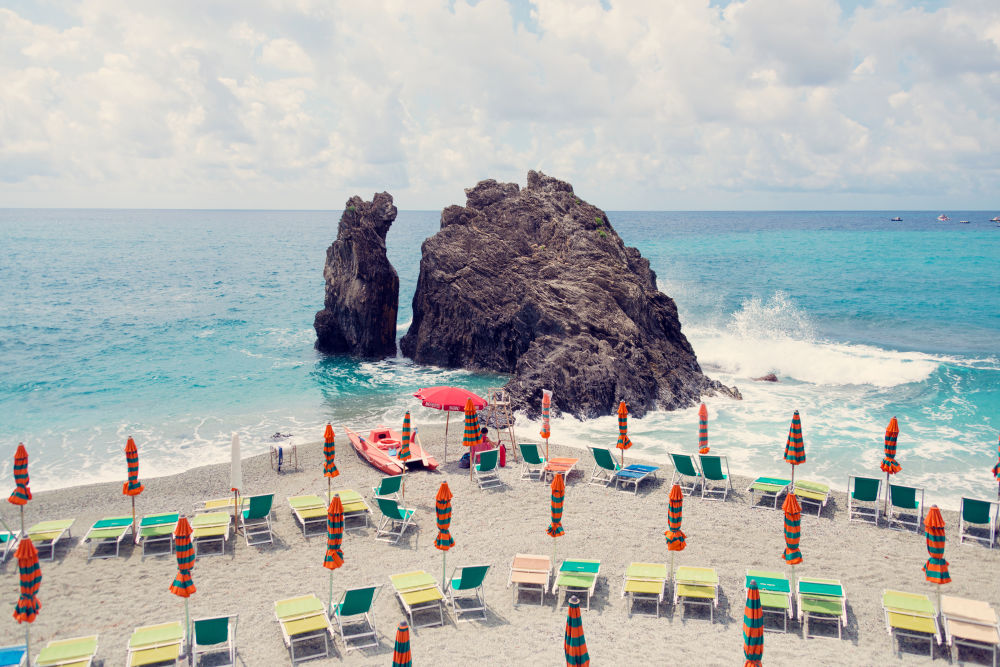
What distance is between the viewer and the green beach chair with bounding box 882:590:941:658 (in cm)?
1097

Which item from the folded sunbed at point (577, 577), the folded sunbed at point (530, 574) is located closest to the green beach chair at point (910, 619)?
the folded sunbed at point (577, 577)

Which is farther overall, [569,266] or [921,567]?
[569,266]

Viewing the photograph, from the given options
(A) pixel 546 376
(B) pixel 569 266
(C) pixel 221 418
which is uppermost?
(B) pixel 569 266

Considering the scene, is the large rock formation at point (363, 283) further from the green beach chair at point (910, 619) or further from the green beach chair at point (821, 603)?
the green beach chair at point (910, 619)

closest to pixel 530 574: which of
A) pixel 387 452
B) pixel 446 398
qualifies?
pixel 446 398

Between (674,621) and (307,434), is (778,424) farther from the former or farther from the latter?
(307,434)

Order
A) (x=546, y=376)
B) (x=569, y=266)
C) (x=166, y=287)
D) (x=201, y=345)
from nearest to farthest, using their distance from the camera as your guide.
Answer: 1. (x=546, y=376)
2. (x=569, y=266)
3. (x=201, y=345)
4. (x=166, y=287)

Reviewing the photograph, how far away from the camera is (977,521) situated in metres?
14.7

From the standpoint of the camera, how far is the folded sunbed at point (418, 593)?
12.0m

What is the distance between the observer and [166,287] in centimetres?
6831

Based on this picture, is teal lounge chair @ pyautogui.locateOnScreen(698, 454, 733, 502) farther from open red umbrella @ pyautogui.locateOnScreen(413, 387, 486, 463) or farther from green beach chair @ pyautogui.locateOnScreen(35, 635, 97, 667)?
green beach chair @ pyautogui.locateOnScreen(35, 635, 97, 667)

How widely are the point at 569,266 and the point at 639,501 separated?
14.5 meters

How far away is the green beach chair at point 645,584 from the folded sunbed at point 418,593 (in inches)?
131

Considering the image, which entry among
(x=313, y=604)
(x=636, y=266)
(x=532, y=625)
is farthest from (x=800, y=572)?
(x=636, y=266)
